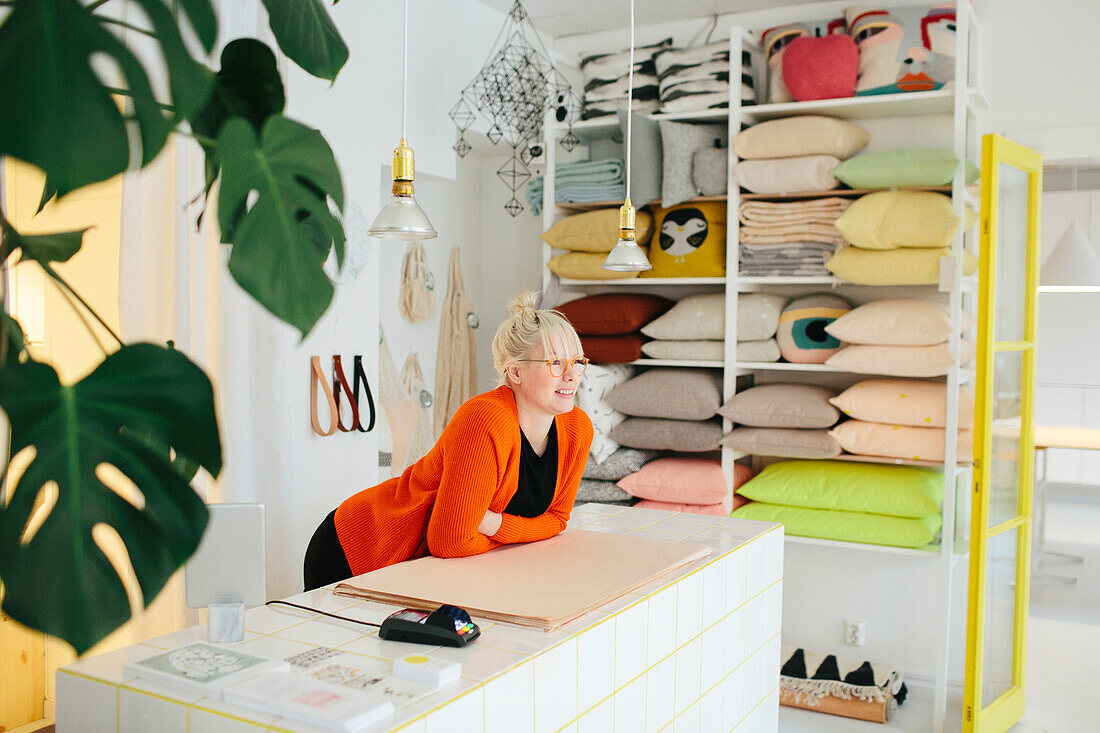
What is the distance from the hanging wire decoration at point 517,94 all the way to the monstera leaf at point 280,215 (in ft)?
→ 11.0

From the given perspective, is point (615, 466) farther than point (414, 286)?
No

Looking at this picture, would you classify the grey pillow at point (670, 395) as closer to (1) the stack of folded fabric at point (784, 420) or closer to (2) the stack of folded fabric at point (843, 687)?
(1) the stack of folded fabric at point (784, 420)

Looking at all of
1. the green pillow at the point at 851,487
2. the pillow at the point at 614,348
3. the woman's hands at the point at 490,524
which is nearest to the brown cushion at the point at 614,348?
the pillow at the point at 614,348

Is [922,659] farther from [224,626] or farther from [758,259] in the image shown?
[224,626]

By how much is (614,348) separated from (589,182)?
29.6 inches

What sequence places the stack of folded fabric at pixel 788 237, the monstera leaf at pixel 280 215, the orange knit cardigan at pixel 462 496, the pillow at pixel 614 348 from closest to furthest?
1. the monstera leaf at pixel 280 215
2. the orange knit cardigan at pixel 462 496
3. the stack of folded fabric at pixel 788 237
4. the pillow at pixel 614 348

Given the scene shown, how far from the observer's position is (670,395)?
3807mm

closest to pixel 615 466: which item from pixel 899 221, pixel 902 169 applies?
pixel 899 221

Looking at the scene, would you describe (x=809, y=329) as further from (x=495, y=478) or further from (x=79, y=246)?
(x=79, y=246)

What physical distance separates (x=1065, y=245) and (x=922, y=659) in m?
2.57

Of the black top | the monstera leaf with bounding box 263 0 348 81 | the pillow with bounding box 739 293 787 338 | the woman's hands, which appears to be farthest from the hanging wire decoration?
the monstera leaf with bounding box 263 0 348 81

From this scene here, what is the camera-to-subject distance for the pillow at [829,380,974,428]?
3367 millimetres

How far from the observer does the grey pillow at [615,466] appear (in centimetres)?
386

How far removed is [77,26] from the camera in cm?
48
